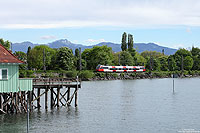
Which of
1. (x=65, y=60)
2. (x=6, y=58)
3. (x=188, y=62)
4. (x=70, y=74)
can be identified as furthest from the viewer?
(x=188, y=62)

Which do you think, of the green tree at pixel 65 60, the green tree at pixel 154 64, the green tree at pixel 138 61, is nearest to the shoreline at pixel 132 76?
the green tree at pixel 65 60

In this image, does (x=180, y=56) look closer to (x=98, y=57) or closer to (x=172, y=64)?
(x=172, y=64)

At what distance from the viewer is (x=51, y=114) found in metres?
48.8

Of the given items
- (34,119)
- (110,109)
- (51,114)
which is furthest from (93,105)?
(34,119)

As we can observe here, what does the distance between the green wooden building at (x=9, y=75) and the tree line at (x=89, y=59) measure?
5847cm

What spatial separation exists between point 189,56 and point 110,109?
141151 millimetres

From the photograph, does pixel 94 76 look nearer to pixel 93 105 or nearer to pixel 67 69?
pixel 67 69

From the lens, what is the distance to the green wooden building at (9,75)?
140 feet

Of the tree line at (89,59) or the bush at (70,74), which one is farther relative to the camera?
the tree line at (89,59)

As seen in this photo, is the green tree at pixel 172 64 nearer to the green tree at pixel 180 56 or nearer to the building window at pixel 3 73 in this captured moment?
the green tree at pixel 180 56

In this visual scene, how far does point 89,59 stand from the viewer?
6235 inches

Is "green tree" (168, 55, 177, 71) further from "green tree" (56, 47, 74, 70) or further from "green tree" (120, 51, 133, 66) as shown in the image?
"green tree" (56, 47, 74, 70)

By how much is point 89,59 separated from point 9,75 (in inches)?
4541

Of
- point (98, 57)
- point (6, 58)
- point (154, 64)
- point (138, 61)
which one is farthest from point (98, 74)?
point (6, 58)
